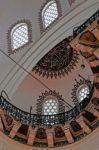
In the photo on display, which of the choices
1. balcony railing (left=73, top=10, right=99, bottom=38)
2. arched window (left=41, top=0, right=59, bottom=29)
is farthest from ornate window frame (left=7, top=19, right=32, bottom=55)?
balcony railing (left=73, top=10, right=99, bottom=38)

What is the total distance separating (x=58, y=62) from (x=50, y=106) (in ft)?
5.89

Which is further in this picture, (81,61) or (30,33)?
(81,61)

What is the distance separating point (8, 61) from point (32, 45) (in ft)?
3.12

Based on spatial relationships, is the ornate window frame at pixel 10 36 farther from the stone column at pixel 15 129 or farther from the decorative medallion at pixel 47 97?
the decorative medallion at pixel 47 97

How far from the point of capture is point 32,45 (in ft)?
56.4

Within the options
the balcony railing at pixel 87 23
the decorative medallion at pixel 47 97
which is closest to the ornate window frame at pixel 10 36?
the decorative medallion at pixel 47 97

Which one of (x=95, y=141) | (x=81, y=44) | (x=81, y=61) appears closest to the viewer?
(x=81, y=44)

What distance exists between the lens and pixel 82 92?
18734mm

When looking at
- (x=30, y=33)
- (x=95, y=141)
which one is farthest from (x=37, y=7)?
(x=95, y=141)

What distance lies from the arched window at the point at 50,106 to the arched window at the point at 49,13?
10.3ft

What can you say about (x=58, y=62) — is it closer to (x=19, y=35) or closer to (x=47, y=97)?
(x=47, y=97)

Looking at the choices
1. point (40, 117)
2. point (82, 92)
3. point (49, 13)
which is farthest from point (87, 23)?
point (82, 92)

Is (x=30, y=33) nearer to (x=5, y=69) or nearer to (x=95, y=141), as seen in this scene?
(x=5, y=69)

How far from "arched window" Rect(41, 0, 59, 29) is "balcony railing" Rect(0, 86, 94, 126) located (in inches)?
111
